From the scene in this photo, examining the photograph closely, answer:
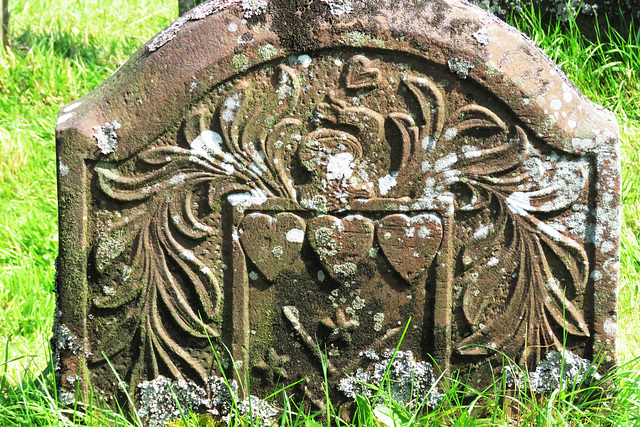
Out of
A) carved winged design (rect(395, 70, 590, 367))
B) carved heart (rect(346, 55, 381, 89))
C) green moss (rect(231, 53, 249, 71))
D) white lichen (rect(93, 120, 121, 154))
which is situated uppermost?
green moss (rect(231, 53, 249, 71))

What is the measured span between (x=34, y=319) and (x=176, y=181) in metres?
1.45

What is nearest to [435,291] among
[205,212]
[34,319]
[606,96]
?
[205,212]

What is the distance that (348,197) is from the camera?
2.15 m

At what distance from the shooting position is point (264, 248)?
2.18 m

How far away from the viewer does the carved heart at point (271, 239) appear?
2.17 metres

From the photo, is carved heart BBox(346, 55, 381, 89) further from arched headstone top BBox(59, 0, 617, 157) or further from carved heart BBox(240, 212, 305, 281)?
carved heart BBox(240, 212, 305, 281)

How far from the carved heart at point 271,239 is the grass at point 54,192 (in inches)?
17.2

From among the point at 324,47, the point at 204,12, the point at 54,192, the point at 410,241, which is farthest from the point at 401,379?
the point at 54,192

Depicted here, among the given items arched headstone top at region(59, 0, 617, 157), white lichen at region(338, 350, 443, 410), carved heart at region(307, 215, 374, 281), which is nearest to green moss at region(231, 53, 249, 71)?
arched headstone top at region(59, 0, 617, 157)

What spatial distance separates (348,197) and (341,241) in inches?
5.7

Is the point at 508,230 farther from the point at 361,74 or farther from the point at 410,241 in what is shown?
the point at 361,74

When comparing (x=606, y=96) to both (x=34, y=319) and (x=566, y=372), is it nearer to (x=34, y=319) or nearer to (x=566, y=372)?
(x=566, y=372)

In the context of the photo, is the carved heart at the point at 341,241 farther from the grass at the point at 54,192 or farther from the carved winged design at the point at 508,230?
the grass at the point at 54,192

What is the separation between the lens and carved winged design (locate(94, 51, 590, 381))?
2094 mm
